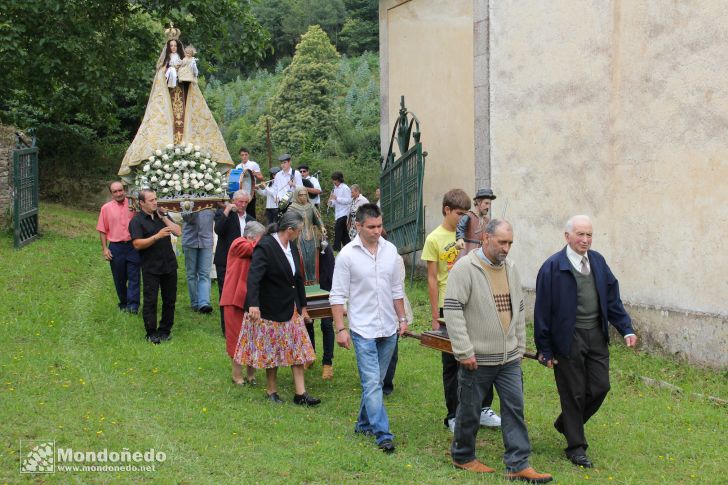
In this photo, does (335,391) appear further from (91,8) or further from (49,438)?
(91,8)

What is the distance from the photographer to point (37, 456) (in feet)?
20.8

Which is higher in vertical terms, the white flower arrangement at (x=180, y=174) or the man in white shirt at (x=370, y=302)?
the white flower arrangement at (x=180, y=174)

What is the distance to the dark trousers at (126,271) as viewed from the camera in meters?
11.5

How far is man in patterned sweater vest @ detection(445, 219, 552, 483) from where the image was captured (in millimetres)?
6281

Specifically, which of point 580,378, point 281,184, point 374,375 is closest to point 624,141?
point 580,378

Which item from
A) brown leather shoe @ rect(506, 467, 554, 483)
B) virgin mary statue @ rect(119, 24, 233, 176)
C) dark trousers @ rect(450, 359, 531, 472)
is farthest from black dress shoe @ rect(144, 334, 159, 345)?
brown leather shoe @ rect(506, 467, 554, 483)

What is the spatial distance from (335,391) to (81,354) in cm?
284

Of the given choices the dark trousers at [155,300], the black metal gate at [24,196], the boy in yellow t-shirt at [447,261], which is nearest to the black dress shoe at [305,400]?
the boy in yellow t-shirt at [447,261]

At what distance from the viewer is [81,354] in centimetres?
955

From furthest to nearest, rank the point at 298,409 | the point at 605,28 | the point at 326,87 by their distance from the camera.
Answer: the point at 326,87
the point at 605,28
the point at 298,409

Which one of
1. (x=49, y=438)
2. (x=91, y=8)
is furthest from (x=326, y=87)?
(x=49, y=438)

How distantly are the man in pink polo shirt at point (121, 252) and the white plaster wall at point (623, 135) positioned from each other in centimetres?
496

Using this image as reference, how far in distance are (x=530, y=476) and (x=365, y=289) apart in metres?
1.89

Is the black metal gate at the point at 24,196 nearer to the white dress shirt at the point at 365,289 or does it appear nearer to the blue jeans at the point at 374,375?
the white dress shirt at the point at 365,289
